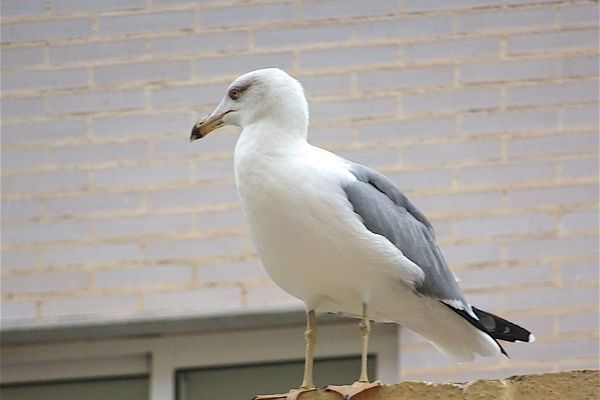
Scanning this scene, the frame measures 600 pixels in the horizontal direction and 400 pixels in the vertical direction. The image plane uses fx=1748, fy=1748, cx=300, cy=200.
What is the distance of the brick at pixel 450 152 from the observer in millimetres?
5738

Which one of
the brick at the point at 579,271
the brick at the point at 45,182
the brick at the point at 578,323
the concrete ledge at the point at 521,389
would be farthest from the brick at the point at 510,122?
the concrete ledge at the point at 521,389

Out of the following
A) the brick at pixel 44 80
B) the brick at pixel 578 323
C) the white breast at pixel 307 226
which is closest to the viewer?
the white breast at pixel 307 226

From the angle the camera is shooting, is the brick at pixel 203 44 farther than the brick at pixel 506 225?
Yes

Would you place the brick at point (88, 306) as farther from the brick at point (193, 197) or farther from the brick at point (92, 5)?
the brick at point (92, 5)

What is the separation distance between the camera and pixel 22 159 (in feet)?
19.6

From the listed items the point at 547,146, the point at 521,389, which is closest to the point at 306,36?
the point at 547,146

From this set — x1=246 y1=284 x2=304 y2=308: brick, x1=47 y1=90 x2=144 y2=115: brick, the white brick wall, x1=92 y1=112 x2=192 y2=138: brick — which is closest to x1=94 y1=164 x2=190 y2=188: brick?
the white brick wall

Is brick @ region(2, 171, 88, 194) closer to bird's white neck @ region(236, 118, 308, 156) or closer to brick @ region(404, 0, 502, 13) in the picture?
brick @ region(404, 0, 502, 13)

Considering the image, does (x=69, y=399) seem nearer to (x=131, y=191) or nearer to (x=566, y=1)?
(x=131, y=191)

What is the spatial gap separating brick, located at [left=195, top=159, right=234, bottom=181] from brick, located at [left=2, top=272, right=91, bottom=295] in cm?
51

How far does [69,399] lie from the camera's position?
594 cm

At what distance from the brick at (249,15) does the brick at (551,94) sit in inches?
31.3

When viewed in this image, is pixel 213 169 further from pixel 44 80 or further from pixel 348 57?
pixel 44 80

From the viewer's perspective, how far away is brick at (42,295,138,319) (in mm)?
5734
